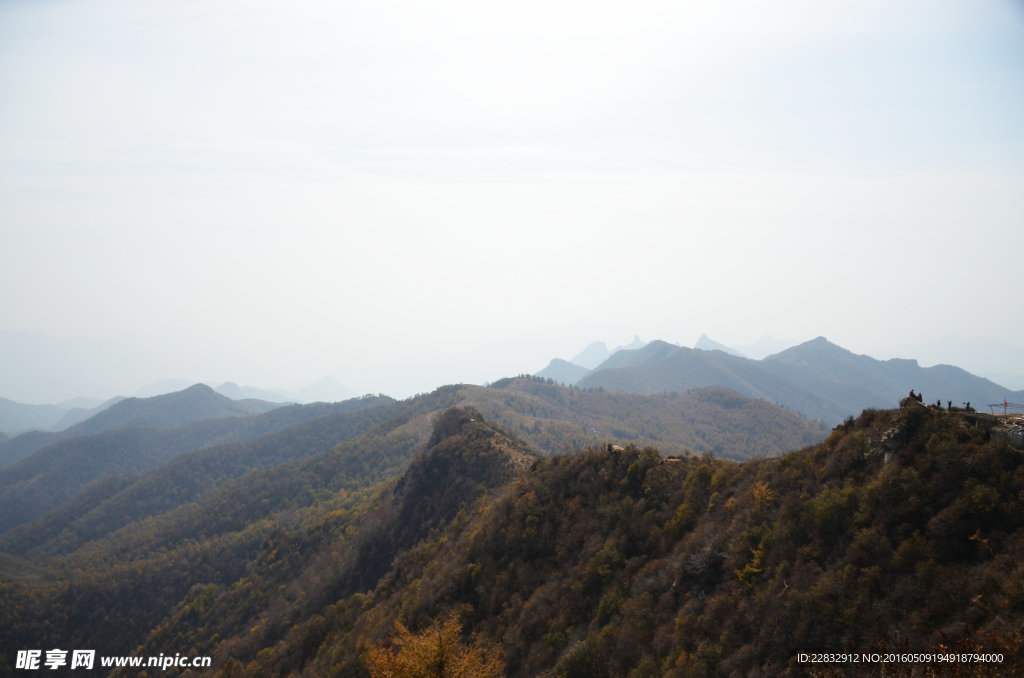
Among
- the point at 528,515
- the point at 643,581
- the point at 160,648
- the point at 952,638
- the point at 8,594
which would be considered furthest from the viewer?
the point at 8,594

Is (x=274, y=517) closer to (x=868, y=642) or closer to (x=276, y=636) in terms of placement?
(x=276, y=636)

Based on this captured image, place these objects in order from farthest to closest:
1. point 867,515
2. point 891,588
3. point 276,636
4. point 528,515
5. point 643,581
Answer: point 276,636
point 528,515
point 643,581
point 867,515
point 891,588

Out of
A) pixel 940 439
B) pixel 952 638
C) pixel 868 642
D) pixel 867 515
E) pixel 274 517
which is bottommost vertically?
pixel 274 517

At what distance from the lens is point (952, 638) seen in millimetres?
19719

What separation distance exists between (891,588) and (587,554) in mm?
A: 23504

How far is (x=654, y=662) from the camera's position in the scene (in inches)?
1145

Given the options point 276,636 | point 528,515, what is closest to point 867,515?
point 528,515

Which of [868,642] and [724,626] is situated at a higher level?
[868,642]

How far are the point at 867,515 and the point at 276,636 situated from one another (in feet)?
291

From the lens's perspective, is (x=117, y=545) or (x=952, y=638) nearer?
(x=952, y=638)

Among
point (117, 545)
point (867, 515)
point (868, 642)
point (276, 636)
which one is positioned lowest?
point (117, 545)

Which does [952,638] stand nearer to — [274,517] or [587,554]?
[587,554]

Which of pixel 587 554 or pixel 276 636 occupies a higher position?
pixel 587 554

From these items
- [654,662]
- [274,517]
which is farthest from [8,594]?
[654,662]
